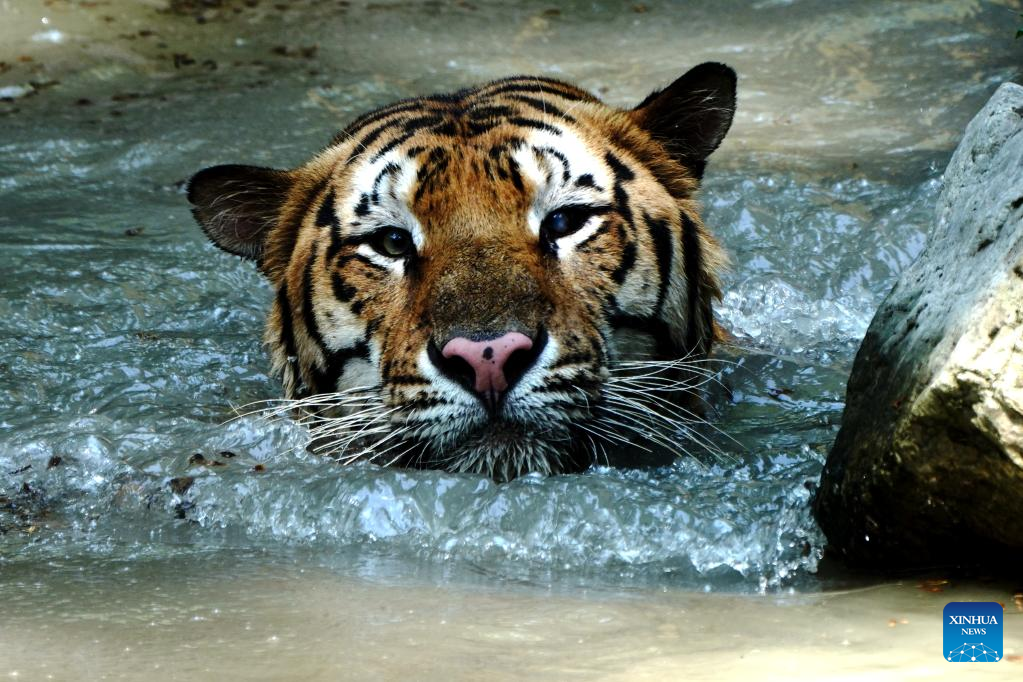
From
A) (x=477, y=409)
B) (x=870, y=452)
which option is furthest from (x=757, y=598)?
(x=477, y=409)

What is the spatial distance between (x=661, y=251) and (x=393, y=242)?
73cm

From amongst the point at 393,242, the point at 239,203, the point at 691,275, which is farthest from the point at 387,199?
the point at 691,275

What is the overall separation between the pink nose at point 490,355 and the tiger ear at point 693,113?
42.2 inches

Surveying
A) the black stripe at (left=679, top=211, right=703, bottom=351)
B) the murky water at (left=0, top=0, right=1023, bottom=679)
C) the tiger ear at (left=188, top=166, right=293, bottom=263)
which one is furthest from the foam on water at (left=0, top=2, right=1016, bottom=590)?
the tiger ear at (left=188, top=166, right=293, bottom=263)

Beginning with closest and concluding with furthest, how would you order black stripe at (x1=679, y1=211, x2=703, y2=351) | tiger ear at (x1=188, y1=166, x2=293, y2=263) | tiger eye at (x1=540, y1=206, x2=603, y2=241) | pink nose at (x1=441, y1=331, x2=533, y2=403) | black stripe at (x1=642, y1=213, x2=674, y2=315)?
1. pink nose at (x1=441, y1=331, x2=533, y2=403)
2. tiger eye at (x1=540, y1=206, x2=603, y2=241)
3. black stripe at (x1=642, y1=213, x2=674, y2=315)
4. black stripe at (x1=679, y1=211, x2=703, y2=351)
5. tiger ear at (x1=188, y1=166, x2=293, y2=263)

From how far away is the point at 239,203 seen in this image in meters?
3.93

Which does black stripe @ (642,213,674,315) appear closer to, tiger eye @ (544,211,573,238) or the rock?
tiger eye @ (544,211,573,238)

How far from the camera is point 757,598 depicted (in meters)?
2.61

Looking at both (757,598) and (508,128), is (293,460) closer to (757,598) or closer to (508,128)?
(508,128)

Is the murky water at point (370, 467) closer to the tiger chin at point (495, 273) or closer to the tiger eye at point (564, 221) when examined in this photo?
the tiger chin at point (495, 273)

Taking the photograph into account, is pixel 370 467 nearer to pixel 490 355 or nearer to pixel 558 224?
pixel 490 355

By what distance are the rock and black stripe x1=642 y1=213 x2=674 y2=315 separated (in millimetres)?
688

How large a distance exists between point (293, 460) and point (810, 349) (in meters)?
1.98

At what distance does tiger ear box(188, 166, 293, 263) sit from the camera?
12.6 ft
